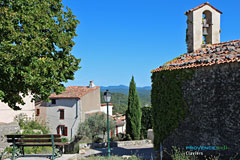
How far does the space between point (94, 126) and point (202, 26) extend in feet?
62.7

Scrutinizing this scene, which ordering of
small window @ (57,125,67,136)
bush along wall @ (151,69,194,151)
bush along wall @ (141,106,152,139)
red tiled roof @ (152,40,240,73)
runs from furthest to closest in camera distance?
small window @ (57,125,67,136) < bush along wall @ (141,106,152,139) < bush along wall @ (151,69,194,151) < red tiled roof @ (152,40,240,73)

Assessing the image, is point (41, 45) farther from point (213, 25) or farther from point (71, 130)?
point (71, 130)

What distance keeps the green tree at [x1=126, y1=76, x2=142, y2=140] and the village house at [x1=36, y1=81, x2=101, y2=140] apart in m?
9.42

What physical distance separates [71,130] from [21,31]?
2611 centimetres

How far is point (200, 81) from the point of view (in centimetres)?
1023

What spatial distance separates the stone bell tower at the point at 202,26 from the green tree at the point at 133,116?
1230 centimetres

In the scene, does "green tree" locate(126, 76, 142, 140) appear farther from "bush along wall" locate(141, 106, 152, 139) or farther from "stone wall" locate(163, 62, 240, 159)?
"stone wall" locate(163, 62, 240, 159)

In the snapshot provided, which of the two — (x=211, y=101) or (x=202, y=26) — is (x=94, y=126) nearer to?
(x=202, y=26)

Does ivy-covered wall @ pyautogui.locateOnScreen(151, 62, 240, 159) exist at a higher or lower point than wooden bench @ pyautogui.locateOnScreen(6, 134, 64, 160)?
higher

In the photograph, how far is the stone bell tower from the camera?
1343cm

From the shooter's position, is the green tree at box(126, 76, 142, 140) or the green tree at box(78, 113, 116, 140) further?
the green tree at box(78, 113, 116, 140)

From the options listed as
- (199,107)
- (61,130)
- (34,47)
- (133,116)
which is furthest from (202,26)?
(61,130)

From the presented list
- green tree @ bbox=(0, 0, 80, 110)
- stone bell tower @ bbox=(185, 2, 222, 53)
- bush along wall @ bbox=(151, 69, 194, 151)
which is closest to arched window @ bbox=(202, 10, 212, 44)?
stone bell tower @ bbox=(185, 2, 222, 53)

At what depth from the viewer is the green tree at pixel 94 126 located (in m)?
29.1
